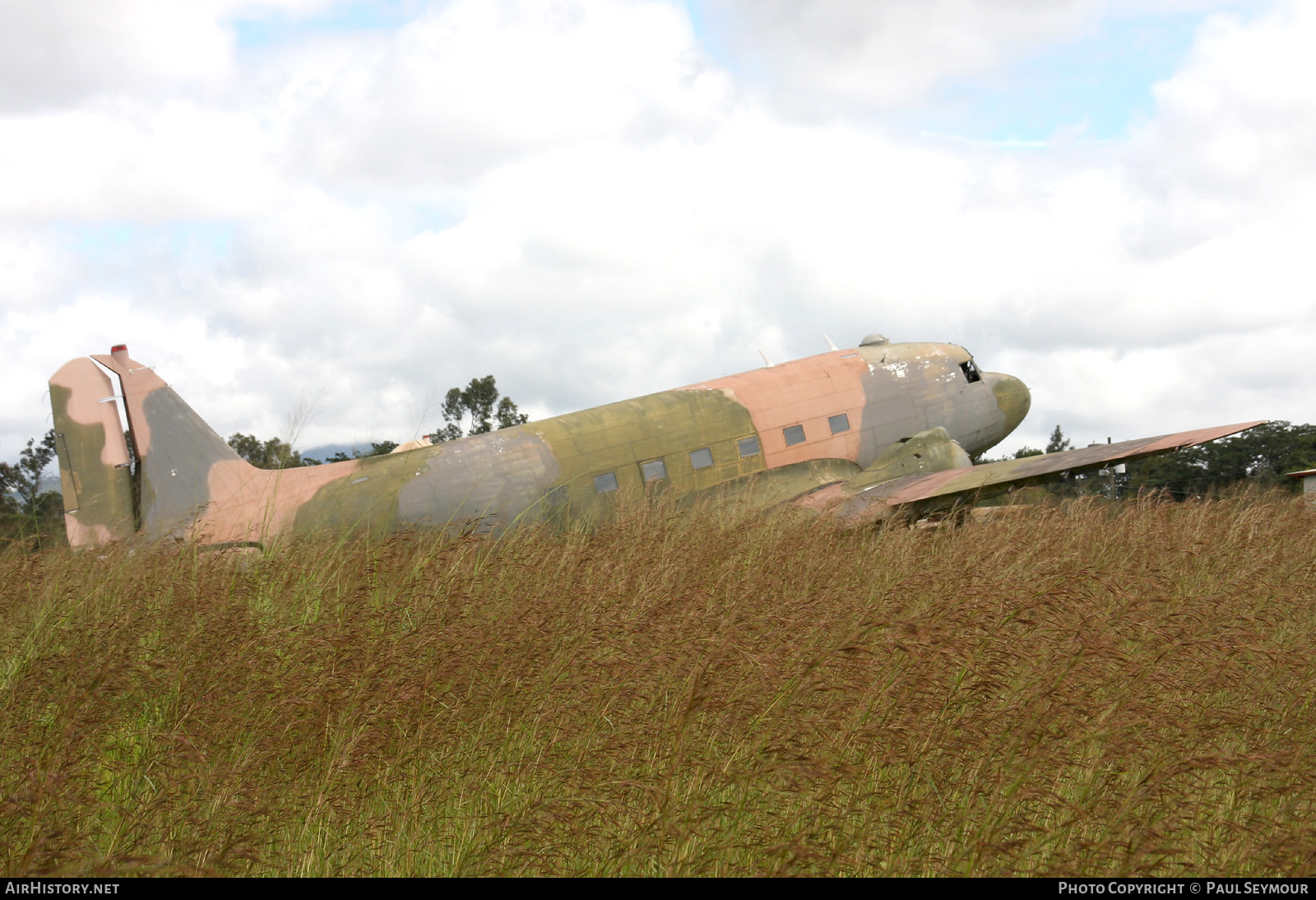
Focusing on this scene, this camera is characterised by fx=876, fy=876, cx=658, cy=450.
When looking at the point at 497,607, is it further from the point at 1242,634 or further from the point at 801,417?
the point at 801,417

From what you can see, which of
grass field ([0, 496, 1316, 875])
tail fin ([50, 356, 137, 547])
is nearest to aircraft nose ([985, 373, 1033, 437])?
grass field ([0, 496, 1316, 875])

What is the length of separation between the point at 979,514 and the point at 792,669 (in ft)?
25.2

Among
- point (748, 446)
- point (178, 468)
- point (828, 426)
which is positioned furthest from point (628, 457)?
point (178, 468)

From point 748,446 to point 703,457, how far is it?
79 centimetres

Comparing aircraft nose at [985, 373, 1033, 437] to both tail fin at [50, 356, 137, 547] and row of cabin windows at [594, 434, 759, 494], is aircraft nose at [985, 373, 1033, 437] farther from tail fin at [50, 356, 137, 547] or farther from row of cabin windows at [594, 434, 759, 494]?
tail fin at [50, 356, 137, 547]

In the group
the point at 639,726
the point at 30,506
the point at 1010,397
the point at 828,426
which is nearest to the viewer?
the point at 639,726

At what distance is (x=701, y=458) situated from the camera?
14.1m

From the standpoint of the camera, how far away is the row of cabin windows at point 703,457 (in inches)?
539

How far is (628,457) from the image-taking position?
45.4 feet

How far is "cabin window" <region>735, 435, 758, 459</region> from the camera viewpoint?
14328 mm

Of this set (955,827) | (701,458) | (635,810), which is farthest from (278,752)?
(701,458)

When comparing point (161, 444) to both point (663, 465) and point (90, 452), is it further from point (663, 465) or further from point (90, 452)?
point (663, 465)

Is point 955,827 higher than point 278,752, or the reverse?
point 278,752

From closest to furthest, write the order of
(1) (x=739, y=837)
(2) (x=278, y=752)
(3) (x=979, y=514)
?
(1) (x=739, y=837)
(2) (x=278, y=752)
(3) (x=979, y=514)
